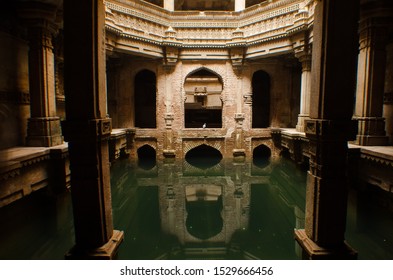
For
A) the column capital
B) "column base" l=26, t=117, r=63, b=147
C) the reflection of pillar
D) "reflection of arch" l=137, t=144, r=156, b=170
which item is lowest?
"reflection of arch" l=137, t=144, r=156, b=170

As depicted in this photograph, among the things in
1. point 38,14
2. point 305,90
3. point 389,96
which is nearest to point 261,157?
point 305,90

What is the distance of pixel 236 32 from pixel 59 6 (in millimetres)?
7602

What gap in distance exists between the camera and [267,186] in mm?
8820

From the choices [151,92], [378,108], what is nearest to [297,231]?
[378,108]

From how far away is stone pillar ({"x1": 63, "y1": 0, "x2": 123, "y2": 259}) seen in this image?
3.07 meters

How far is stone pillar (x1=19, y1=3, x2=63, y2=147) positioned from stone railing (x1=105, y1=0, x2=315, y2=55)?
3369mm

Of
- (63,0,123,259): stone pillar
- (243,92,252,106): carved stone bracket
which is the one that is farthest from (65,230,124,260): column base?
(243,92,252,106): carved stone bracket

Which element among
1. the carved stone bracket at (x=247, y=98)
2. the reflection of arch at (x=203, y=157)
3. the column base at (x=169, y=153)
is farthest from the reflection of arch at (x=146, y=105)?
the carved stone bracket at (x=247, y=98)

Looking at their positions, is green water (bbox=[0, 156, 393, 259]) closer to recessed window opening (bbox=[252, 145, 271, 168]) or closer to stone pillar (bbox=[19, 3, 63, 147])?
stone pillar (bbox=[19, 3, 63, 147])

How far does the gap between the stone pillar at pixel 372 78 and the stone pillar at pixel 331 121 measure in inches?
161

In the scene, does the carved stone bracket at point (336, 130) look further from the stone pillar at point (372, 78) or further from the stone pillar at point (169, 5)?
the stone pillar at point (169, 5)

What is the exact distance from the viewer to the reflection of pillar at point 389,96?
22.0ft

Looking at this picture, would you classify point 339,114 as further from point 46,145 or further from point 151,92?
point 151,92

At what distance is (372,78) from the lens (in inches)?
255
